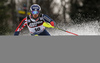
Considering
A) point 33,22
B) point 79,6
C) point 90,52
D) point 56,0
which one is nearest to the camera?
point 90,52

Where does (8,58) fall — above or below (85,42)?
below

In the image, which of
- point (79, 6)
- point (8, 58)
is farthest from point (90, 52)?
point (79, 6)

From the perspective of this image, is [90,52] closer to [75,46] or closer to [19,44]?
[75,46]

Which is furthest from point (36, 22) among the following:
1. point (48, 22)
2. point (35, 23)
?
point (48, 22)

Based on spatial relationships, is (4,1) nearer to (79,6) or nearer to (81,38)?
(79,6)

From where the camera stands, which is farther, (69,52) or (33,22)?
(33,22)

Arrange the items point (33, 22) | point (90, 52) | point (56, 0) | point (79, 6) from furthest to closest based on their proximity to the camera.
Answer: point (56, 0)
point (79, 6)
point (33, 22)
point (90, 52)

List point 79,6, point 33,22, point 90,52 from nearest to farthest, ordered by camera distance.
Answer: point 90,52
point 33,22
point 79,6

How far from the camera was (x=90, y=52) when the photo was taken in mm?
2770

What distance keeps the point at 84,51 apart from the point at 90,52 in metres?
0.10

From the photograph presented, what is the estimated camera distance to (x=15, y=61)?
2.79 meters

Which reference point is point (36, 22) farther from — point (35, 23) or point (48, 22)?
point (48, 22)

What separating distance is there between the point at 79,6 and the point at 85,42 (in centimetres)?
1415

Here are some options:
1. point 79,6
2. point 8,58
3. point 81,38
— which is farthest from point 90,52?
point 79,6
